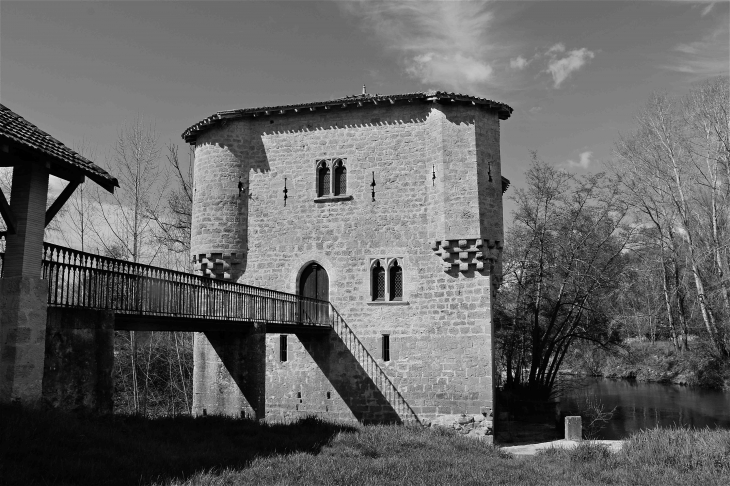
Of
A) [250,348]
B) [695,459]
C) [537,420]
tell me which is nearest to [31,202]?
[250,348]

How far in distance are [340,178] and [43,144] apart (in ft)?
39.8

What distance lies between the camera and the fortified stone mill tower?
18891 mm

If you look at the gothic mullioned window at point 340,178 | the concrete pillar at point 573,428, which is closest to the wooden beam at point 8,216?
the gothic mullioned window at point 340,178

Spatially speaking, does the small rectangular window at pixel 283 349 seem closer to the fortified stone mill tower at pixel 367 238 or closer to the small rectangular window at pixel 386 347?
the fortified stone mill tower at pixel 367 238

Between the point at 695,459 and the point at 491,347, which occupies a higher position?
the point at 491,347

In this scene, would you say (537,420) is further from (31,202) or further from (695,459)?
(31,202)

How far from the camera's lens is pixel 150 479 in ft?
23.9

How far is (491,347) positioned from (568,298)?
8889mm

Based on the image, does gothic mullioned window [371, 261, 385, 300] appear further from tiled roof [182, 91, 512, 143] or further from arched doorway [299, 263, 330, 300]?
tiled roof [182, 91, 512, 143]

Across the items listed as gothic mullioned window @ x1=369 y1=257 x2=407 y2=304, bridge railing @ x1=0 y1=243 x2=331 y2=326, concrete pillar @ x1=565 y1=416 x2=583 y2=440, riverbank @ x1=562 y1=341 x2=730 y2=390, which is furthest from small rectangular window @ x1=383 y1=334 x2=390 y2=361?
riverbank @ x1=562 y1=341 x2=730 y2=390

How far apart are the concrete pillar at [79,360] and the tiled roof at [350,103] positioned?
12.2 metres

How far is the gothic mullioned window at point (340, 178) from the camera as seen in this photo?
817 inches

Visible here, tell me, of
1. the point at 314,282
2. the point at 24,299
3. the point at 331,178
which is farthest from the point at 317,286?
the point at 24,299

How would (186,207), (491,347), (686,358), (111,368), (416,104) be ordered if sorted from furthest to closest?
(686,358) → (186,207) → (416,104) → (491,347) → (111,368)
